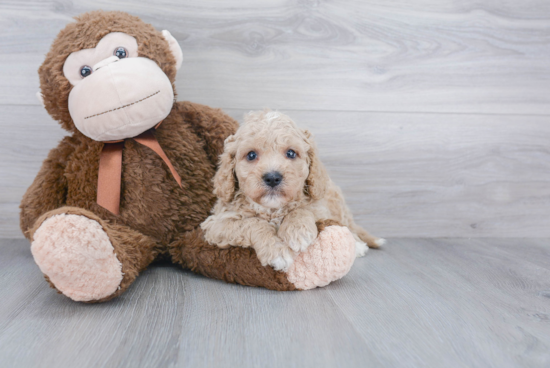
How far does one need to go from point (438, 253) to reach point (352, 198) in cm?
38

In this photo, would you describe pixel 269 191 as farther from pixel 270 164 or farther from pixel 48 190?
pixel 48 190

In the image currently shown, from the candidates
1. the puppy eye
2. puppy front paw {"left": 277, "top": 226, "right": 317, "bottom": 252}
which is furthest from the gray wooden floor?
the puppy eye

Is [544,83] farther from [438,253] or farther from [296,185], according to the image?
[296,185]

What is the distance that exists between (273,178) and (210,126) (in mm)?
416

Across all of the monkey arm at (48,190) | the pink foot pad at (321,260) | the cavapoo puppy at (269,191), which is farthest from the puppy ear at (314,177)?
the monkey arm at (48,190)

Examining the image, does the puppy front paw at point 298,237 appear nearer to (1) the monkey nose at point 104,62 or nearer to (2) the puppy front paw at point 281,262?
(2) the puppy front paw at point 281,262

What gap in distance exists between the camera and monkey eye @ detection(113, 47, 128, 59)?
1.11 m

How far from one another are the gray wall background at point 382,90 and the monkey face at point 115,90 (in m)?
0.41

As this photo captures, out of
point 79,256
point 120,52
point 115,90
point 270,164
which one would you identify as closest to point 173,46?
point 120,52

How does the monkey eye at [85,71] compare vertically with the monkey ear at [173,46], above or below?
below

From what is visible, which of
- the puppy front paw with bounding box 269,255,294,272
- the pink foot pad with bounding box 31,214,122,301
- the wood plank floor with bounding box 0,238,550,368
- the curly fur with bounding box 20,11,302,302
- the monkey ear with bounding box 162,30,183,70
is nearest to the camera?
the wood plank floor with bounding box 0,238,550,368

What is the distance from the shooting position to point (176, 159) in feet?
4.16

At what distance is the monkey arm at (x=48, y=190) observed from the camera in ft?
3.94

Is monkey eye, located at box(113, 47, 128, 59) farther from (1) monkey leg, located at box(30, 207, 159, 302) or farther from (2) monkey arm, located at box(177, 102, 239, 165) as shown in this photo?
(1) monkey leg, located at box(30, 207, 159, 302)
